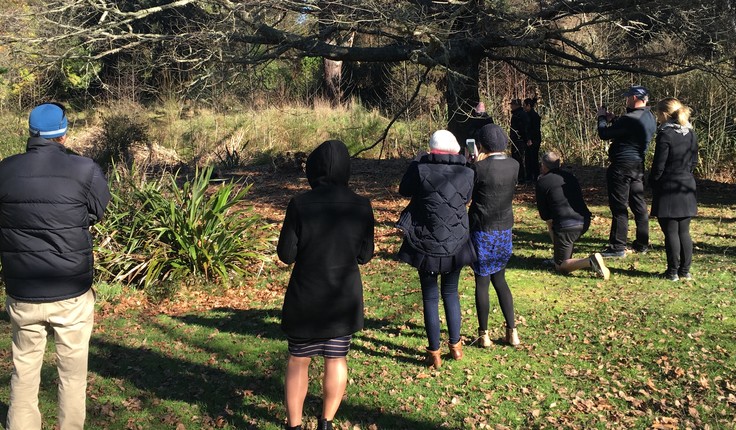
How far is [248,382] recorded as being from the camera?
5008mm

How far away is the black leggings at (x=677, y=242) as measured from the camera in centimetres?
678

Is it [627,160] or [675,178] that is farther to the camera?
[627,160]

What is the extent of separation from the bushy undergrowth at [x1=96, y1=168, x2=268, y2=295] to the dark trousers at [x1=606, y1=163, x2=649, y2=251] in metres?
4.22

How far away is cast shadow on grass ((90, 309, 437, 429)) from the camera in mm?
4414

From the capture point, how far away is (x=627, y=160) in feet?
25.3

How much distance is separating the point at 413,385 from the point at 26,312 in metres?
2.56

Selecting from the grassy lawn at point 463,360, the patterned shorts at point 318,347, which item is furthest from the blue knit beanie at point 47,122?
the grassy lawn at point 463,360

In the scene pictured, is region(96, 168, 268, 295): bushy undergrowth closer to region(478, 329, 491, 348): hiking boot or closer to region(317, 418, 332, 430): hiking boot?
region(478, 329, 491, 348): hiking boot

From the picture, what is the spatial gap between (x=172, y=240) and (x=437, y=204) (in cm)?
417

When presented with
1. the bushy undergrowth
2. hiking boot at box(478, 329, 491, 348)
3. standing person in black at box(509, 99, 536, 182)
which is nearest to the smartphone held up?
hiking boot at box(478, 329, 491, 348)

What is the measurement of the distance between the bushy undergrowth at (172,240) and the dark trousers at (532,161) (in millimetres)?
6537

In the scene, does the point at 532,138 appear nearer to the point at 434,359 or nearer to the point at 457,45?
the point at 457,45

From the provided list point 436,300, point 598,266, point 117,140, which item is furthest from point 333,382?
point 117,140

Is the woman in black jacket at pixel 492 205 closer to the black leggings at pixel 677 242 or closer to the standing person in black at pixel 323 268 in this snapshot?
the standing person in black at pixel 323 268
